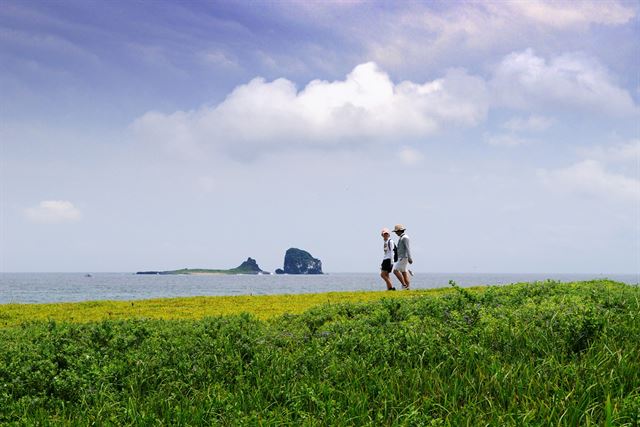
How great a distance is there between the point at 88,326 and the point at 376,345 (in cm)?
571

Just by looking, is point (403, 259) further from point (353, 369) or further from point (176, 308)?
point (353, 369)

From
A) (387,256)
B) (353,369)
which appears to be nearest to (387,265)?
(387,256)

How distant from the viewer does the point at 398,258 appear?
24.4 metres

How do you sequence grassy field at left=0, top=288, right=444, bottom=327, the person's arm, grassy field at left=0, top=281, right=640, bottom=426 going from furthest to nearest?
1. the person's arm
2. grassy field at left=0, top=288, right=444, bottom=327
3. grassy field at left=0, top=281, right=640, bottom=426

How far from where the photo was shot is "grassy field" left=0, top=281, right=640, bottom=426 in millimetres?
6777

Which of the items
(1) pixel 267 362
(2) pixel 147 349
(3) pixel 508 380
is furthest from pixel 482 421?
(2) pixel 147 349

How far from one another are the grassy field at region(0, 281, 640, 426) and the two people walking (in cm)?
1275

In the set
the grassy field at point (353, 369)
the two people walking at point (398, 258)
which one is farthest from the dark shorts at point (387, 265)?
the grassy field at point (353, 369)

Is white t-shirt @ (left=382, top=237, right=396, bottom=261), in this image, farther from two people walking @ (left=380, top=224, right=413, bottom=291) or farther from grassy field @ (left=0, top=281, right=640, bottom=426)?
grassy field @ (left=0, top=281, right=640, bottom=426)

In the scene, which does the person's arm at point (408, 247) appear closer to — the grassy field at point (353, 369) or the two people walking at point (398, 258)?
the two people walking at point (398, 258)

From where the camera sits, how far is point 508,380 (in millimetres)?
7211

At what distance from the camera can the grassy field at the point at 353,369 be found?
22.2ft

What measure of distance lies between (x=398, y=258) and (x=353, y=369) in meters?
16.5

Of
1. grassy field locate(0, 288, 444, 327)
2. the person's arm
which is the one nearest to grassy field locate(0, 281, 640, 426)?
grassy field locate(0, 288, 444, 327)
